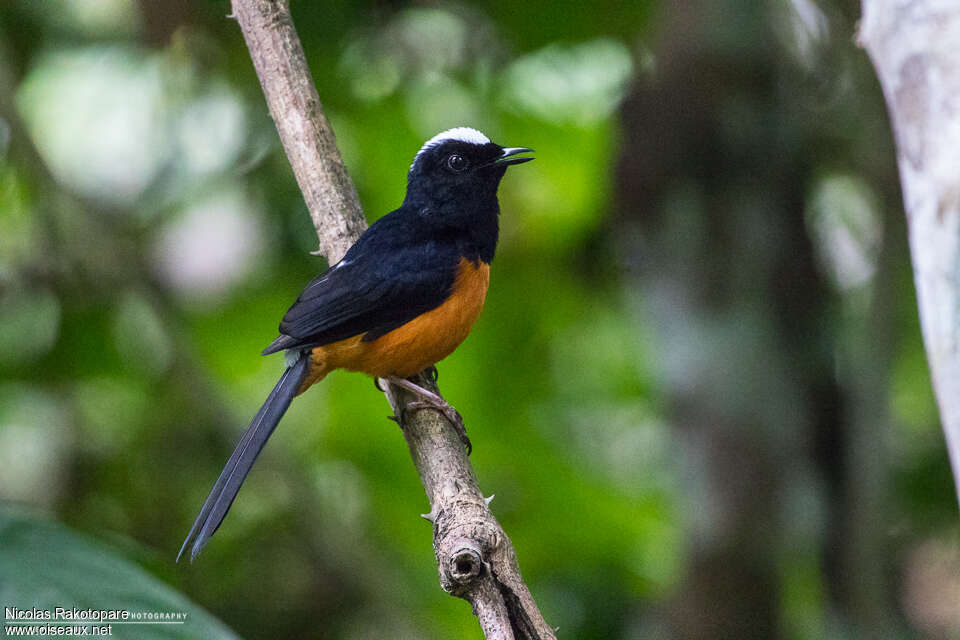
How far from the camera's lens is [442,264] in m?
3.24

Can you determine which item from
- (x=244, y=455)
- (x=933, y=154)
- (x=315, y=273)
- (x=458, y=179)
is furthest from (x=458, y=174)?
(x=933, y=154)

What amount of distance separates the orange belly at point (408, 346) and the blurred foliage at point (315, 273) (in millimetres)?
952

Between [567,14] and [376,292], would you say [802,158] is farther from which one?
[376,292]

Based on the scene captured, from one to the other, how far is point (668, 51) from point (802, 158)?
0.74 meters

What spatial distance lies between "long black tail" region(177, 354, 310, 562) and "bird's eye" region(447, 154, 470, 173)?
3.06 feet

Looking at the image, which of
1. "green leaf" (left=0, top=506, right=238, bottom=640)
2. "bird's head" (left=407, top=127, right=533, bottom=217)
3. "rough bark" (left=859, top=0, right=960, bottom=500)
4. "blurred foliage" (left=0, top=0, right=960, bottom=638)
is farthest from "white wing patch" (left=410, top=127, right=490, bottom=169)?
"rough bark" (left=859, top=0, right=960, bottom=500)

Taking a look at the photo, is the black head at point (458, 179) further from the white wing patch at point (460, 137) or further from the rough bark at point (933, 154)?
the rough bark at point (933, 154)

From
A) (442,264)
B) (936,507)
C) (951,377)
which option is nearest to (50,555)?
(442,264)

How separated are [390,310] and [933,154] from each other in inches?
76.6

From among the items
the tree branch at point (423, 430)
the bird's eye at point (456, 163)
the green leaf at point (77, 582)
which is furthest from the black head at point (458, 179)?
the green leaf at point (77, 582)

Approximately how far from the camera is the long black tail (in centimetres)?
260

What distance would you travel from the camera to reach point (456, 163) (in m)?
3.54

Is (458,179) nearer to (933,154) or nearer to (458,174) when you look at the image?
(458,174)

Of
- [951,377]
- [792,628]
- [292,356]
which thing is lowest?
[792,628]
